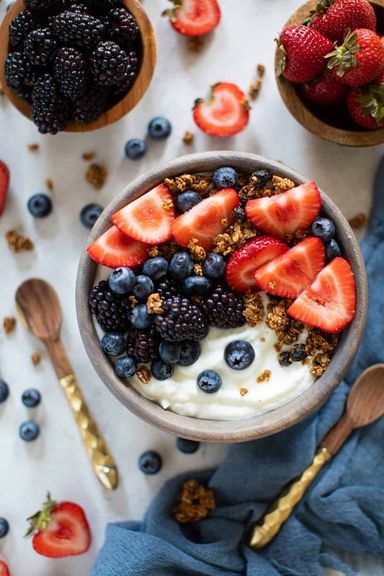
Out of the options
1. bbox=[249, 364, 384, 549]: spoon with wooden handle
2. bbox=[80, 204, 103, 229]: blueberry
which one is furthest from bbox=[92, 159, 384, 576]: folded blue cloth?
bbox=[80, 204, 103, 229]: blueberry

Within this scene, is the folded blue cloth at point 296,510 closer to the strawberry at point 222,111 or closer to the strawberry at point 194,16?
the strawberry at point 222,111

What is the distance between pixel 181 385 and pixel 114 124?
68 cm

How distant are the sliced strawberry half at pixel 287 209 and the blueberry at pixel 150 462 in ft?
2.13

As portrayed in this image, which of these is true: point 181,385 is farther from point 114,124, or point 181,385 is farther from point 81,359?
point 114,124

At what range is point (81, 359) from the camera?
6.20 ft

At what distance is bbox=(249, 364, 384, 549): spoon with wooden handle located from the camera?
1784 millimetres

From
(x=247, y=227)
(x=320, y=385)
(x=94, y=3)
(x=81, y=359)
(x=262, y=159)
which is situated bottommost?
(x=320, y=385)

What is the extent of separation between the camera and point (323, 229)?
1.51 metres

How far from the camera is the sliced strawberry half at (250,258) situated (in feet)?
5.00

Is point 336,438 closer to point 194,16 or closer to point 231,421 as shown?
point 231,421

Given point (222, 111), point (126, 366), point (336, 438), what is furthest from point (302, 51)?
point (336, 438)

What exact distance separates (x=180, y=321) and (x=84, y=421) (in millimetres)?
525

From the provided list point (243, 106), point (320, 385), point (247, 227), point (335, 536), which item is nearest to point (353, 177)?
point (243, 106)

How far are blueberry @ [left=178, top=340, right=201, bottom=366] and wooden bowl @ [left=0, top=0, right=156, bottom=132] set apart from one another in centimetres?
55
